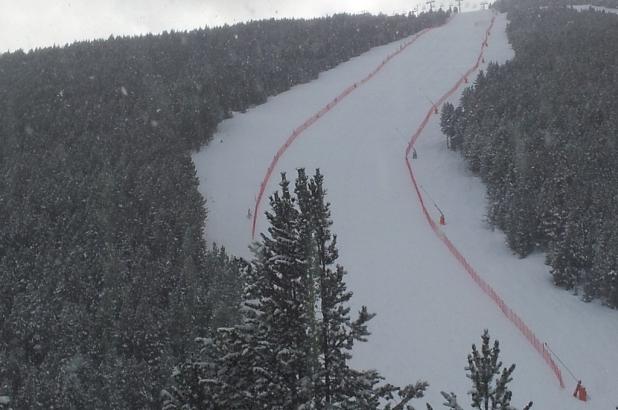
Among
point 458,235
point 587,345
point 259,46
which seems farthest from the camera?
point 259,46

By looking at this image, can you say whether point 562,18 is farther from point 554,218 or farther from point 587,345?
point 587,345

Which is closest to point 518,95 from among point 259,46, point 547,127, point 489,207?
point 547,127

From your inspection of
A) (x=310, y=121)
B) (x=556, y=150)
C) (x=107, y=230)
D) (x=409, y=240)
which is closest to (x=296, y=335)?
(x=409, y=240)

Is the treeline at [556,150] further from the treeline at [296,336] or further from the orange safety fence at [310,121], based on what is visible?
the treeline at [296,336]

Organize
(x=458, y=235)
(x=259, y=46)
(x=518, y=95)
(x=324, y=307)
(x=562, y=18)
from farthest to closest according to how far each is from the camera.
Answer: (x=259, y=46) < (x=562, y=18) < (x=518, y=95) < (x=458, y=235) < (x=324, y=307)

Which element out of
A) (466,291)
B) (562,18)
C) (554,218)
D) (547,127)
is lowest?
(466,291)

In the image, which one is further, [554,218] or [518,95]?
[518,95]

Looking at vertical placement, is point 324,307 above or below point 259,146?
below
